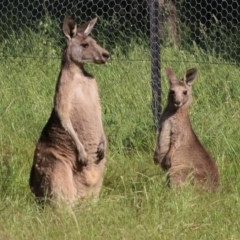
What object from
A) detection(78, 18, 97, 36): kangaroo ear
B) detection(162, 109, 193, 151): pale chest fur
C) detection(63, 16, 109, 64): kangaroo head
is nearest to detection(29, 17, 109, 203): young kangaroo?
detection(63, 16, 109, 64): kangaroo head

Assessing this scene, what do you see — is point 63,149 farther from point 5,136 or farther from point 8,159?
point 5,136

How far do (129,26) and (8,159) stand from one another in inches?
123

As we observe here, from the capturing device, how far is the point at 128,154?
899 cm

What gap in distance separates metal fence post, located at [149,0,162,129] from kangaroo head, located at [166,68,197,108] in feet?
1.67

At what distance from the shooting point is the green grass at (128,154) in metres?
6.82

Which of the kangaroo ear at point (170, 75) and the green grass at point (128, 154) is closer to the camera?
the green grass at point (128, 154)

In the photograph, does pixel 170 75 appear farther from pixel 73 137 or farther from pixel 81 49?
pixel 73 137

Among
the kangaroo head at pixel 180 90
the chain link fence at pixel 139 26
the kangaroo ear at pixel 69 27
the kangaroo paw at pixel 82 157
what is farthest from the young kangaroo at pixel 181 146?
the kangaroo ear at pixel 69 27

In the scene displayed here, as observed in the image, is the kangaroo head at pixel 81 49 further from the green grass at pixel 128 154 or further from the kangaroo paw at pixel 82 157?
the green grass at pixel 128 154

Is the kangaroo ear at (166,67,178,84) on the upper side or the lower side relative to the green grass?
upper

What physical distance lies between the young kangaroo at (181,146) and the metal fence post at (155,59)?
49cm

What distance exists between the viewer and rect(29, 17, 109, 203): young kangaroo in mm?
7559

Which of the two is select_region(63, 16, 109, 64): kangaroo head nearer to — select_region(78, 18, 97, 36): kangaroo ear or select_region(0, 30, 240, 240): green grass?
select_region(78, 18, 97, 36): kangaroo ear

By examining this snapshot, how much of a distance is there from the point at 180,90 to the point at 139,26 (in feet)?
9.49
